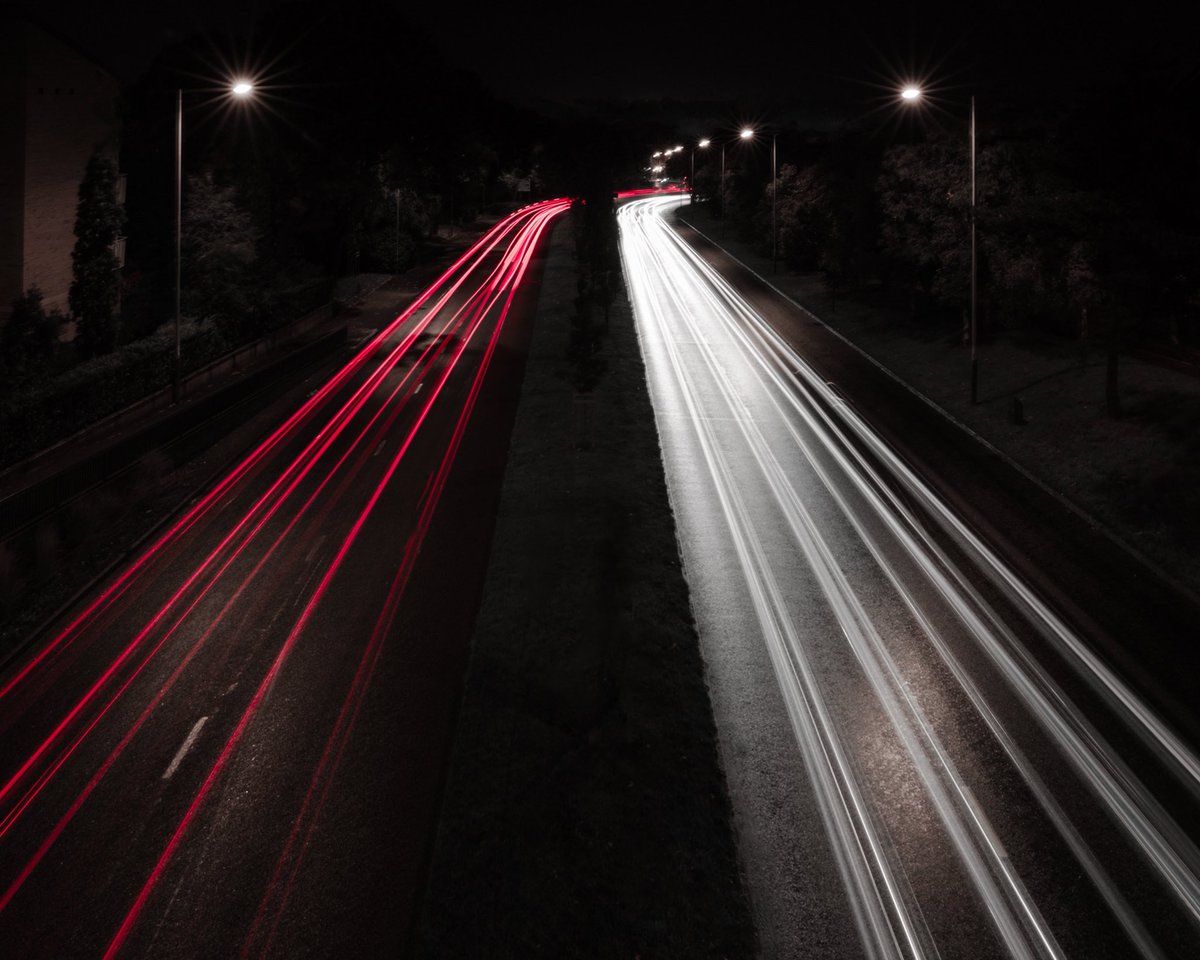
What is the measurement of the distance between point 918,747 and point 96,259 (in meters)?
35.5

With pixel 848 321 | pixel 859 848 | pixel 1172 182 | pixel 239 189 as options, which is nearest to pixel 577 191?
pixel 848 321

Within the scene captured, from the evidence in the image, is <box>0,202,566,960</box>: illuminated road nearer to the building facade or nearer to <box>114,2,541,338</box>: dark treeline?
the building facade

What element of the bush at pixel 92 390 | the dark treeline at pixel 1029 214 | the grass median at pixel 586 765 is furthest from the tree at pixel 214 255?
the dark treeline at pixel 1029 214

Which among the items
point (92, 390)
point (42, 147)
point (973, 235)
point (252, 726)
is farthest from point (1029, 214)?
point (42, 147)

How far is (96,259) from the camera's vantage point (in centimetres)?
3272

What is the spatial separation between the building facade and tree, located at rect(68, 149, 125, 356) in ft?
1.26

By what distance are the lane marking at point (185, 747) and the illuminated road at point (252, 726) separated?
0.03 meters

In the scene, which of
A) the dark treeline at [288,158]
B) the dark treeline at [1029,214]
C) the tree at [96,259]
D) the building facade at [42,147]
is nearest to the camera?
the dark treeline at [1029,214]

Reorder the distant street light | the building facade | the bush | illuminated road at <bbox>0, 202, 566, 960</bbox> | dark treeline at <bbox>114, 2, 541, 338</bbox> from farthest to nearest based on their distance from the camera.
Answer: the distant street light, dark treeline at <bbox>114, 2, 541, 338</bbox>, the building facade, the bush, illuminated road at <bbox>0, 202, 566, 960</bbox>

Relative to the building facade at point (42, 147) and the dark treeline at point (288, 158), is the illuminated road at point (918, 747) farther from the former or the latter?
the building facade at point (42, 147)

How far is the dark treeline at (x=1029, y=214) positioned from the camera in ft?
62.0

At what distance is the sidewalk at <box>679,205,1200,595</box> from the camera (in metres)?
16.6

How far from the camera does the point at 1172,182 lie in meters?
18.6

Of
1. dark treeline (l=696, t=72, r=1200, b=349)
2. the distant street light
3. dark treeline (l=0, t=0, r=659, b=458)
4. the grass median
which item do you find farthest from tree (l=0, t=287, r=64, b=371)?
the distant street light
